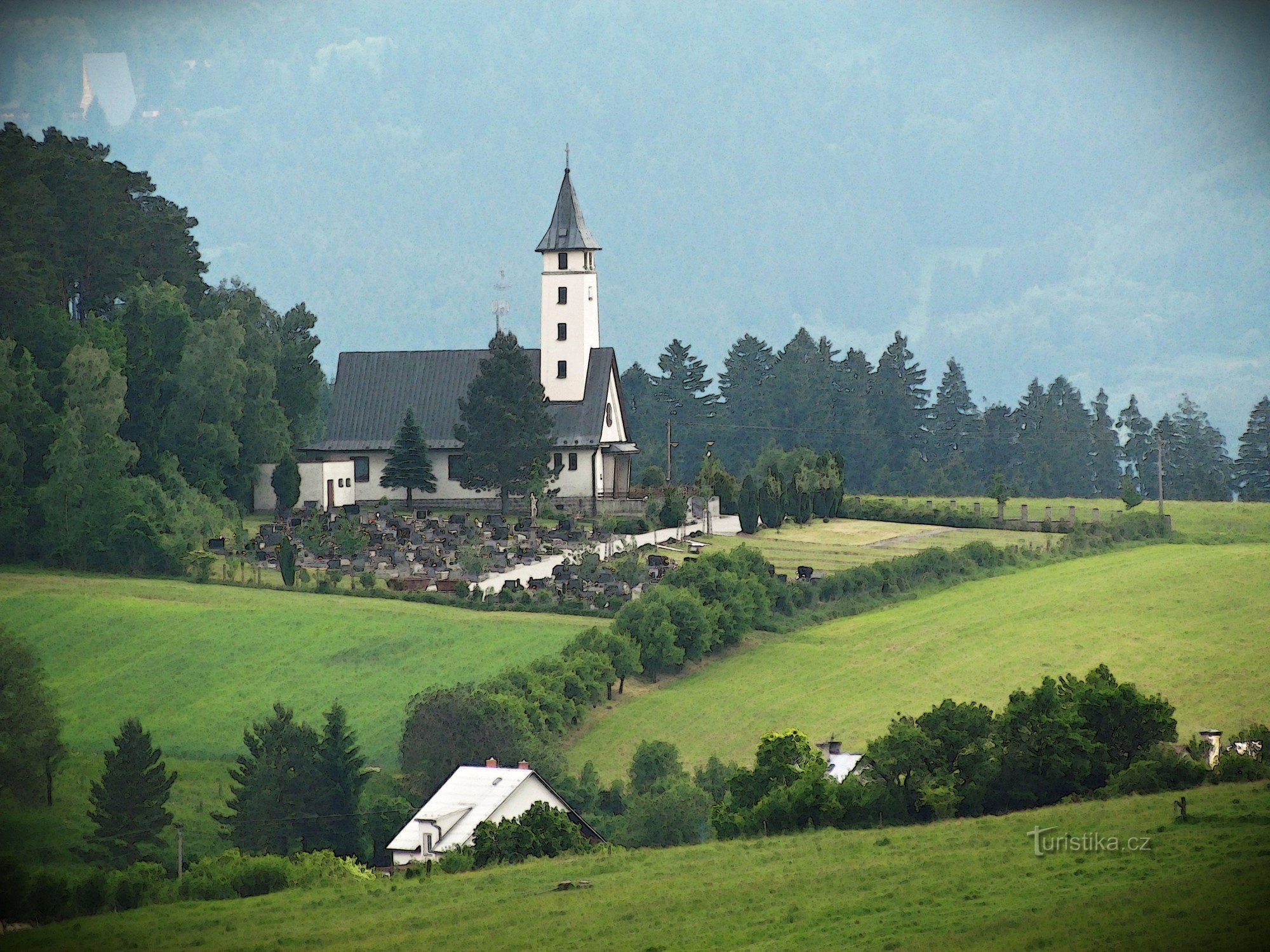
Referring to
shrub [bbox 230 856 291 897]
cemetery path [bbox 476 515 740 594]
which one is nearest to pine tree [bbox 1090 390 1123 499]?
cemetery path [bbox 476 515 740 594]

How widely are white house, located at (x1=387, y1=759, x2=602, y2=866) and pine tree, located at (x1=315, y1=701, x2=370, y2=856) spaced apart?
0.87 meters

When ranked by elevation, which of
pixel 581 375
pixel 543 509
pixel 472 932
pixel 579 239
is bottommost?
pixel 472 932

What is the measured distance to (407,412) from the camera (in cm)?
5394

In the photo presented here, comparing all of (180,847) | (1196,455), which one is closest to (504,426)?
(180,847)

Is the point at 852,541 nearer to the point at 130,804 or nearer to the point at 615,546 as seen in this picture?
the point at 615,546

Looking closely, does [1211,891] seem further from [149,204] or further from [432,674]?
[149,204]

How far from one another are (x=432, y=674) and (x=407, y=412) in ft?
65.1

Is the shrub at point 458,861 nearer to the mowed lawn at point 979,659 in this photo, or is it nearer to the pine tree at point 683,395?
the mowed lawn at point 979,659

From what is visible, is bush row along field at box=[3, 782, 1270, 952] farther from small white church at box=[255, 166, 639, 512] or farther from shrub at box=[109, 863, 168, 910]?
small white church at box=[255, 166, 639, 512]

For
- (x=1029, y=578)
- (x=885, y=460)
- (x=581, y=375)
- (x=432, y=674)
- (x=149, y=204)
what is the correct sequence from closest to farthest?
(x=432, y=674), (x=1029, y=578), (x=581, y=375), (x=149, y=204), (x=885, y=460)

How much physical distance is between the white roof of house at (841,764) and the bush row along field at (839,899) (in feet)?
14.2

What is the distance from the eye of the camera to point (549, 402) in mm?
56125

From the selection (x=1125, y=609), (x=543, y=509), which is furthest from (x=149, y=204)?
(x=1125, y=609)

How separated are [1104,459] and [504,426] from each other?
4906 cm
